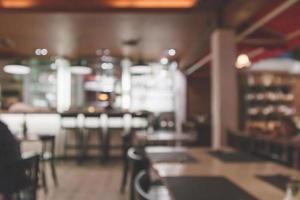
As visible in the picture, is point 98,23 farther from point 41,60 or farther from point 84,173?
point 41,60

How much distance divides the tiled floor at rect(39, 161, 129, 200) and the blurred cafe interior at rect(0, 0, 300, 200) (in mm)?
21

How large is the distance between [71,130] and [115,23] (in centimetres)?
379

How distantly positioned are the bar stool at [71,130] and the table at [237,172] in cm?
664

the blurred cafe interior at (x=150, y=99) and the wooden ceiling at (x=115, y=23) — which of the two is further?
the wooden ceiling at (x=115, y=23)

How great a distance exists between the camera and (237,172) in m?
2.96

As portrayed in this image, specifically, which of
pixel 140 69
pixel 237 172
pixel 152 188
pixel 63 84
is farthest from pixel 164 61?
pixel 237 172

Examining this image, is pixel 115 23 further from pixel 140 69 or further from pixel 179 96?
pixel 179 96

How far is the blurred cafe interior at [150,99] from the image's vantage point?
3.24 m

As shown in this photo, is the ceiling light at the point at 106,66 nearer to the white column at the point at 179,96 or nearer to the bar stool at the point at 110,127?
the white column at the point at 179,96

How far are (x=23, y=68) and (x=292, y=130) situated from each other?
7353 mm

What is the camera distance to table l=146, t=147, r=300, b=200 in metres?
2.32

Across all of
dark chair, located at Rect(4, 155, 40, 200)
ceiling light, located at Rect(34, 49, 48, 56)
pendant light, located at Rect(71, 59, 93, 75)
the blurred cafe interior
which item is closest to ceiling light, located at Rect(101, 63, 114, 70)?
the blurred cafe interior

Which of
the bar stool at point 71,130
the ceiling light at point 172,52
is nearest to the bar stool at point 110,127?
the bar stool at point 71,130

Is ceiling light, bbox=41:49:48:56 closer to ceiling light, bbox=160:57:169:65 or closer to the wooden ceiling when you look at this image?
the wooden ceiling
